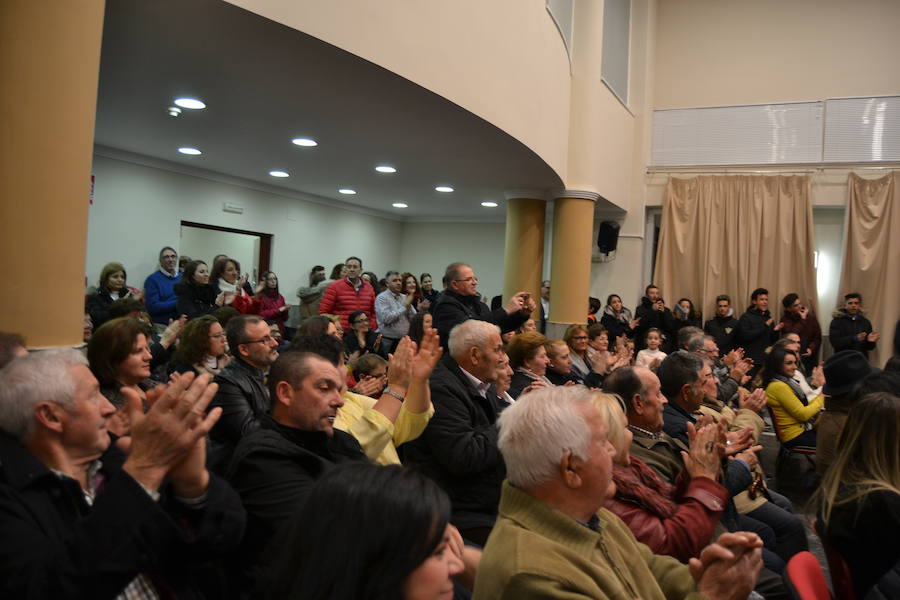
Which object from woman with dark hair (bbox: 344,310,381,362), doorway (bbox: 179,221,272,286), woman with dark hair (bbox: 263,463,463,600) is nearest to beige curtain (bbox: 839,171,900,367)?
woman with dark hair (bbox: 344,310,381,362)

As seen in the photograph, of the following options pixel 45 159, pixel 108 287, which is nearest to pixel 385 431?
pixel 45 159

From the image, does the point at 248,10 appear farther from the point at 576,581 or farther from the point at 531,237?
the point at 531,237

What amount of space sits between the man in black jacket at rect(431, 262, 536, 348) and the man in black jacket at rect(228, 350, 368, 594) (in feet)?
6.30

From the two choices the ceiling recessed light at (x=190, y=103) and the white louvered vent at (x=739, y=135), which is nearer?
the ceiling recessed light at (x=190, y=103)

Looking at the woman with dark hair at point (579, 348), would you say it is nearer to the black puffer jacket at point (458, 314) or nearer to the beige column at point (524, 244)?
the black puffer jacket at point (458, 314)

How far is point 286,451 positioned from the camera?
175 cm

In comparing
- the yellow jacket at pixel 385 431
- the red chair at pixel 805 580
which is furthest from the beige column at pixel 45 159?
the red chair at pixel 805 580

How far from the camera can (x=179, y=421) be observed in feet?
3.99

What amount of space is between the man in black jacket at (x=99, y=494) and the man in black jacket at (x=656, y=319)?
730 centimetres

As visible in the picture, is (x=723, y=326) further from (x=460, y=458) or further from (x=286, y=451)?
(x=286, y=451)

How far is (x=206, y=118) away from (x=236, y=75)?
4.18 feet

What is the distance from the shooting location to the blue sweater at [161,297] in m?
5.88

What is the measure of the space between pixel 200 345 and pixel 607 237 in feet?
22.1

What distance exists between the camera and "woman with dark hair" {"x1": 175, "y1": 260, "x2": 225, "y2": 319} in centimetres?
554
